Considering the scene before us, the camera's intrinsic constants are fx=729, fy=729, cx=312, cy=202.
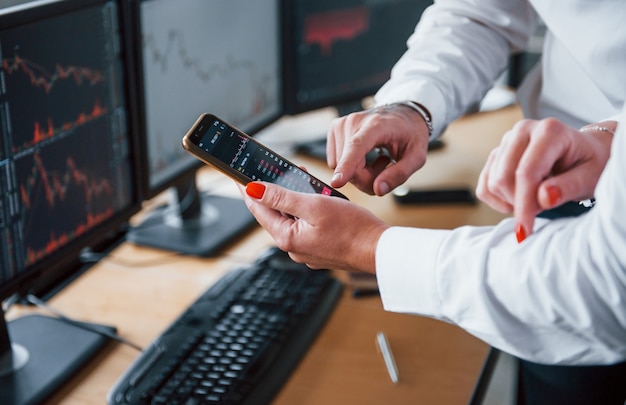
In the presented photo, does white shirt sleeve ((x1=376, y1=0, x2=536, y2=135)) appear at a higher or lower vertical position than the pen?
higher

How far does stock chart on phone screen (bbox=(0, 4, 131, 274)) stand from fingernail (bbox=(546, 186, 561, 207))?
25.0 inches

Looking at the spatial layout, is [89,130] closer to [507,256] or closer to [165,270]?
[165,270]

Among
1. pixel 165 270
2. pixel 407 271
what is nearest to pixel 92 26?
pixel 165 270

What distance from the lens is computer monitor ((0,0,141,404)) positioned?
Result: 0.90 m

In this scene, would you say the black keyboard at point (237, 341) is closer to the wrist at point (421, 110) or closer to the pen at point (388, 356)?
the pen at point (388, 356)

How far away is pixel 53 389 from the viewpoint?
953 millimetres

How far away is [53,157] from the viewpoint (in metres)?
0.98

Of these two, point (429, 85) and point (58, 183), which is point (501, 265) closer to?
point (429, 85)

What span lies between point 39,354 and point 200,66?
548mm

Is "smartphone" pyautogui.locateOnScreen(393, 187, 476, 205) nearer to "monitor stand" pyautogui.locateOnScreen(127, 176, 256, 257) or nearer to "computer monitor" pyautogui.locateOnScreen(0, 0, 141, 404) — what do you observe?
"monitor stand" pyautogui.locateOnScreen(127, 176, 256, 257)

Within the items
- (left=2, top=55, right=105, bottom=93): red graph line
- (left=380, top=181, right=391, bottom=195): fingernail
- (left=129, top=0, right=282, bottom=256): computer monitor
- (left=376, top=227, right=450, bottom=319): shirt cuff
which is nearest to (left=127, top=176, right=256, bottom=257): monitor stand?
(left=129, top=0, right=282, bottom=256): computer monitor

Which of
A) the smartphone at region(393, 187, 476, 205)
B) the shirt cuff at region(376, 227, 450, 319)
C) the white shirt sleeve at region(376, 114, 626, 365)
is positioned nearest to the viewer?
the white shirt sleeve at region(376, 114, 626, 365)

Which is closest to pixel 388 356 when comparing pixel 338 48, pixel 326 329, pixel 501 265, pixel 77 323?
pixel 326 329

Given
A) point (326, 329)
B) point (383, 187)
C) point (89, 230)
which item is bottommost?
point (326, 329)
